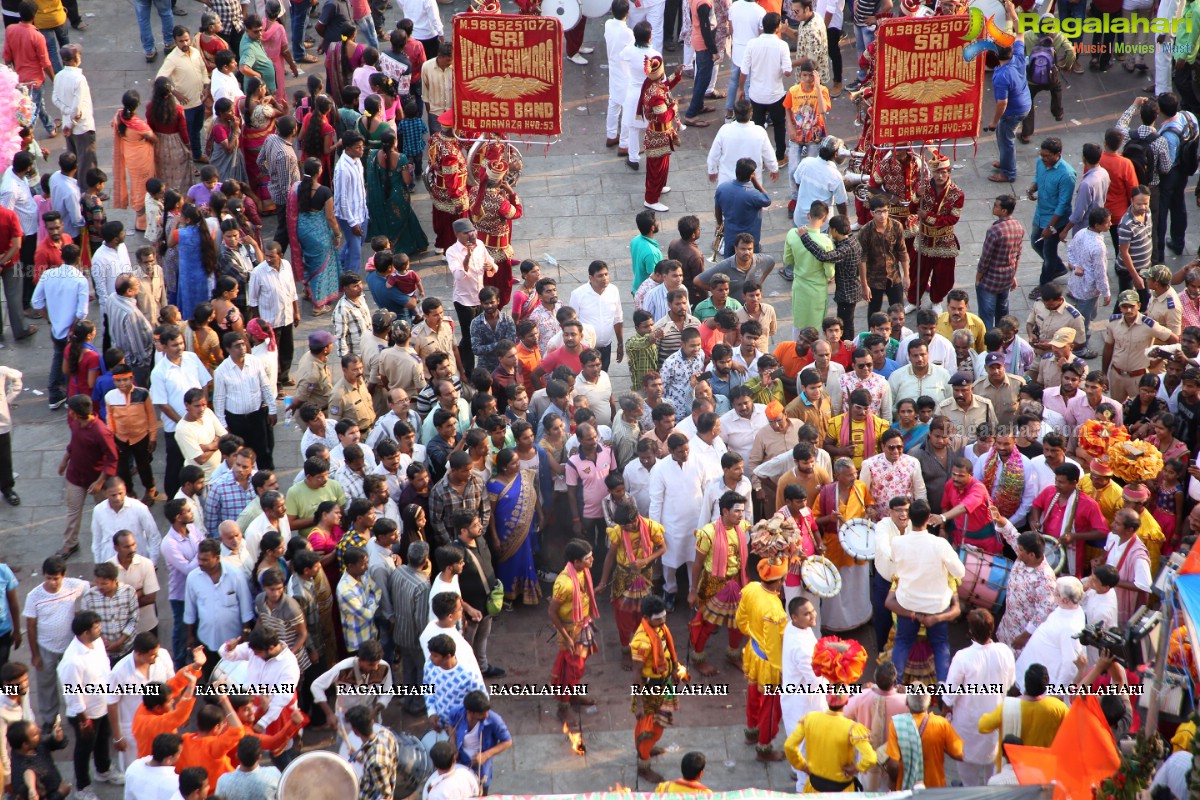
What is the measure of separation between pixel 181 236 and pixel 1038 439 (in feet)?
22.5

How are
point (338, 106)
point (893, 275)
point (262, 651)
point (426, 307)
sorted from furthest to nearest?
point (338, 106) → point (893, 275) → point (426, 307) → point (262, 651)

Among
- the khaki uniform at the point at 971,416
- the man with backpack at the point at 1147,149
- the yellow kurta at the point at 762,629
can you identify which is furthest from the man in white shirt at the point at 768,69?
the yellow kurta at the point at 762,629

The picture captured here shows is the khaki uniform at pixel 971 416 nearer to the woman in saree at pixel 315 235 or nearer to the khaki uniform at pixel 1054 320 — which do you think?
the khaki uniform at pixel 1054 320

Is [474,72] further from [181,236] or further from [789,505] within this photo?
[789,505]

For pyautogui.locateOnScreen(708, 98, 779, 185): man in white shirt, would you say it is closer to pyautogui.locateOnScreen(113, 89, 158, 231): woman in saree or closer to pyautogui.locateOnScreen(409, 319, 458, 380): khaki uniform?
pyautogui.locateOnScreen(409, 319, 458, 380): khaki uniform

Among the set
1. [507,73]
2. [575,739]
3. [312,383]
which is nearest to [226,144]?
[507,73]

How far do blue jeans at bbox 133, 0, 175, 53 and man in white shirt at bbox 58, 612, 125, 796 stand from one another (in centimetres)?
995

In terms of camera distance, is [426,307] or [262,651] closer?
[262,651]

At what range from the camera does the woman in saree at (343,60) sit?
1617 centimetres

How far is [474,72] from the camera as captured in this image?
46.1 ft

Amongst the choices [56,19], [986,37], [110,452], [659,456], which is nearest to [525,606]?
[659,456]

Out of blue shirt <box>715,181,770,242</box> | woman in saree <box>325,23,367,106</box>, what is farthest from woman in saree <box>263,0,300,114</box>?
blue shirt <box>715,181,770,242</box>

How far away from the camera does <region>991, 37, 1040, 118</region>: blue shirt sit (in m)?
16.1

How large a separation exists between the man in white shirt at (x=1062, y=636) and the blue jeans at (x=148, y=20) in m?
12.3
